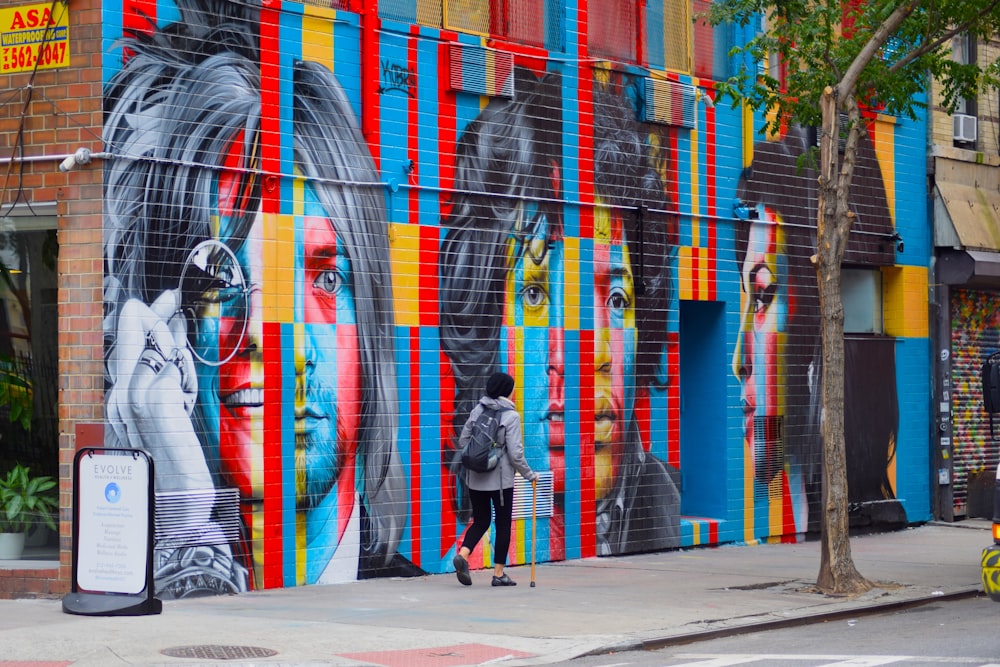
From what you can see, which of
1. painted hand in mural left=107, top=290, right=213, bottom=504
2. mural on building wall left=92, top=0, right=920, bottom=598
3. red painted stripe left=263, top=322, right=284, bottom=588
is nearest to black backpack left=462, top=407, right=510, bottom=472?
mural on building wall left=92, top=0, right=920, bottom=598

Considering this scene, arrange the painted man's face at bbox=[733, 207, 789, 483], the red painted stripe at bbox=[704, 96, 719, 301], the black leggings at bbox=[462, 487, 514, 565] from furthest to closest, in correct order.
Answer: the painted man's face at bbox=[733, 207, 789, 483]
the red painted stripe at bbox=[704, 96, 719, 301]
the black leggings at bbox=[462, 487, 514, 565]

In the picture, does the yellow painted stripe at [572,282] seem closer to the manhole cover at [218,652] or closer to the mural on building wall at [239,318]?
the mural on building wall at [239,318]

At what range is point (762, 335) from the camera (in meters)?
18.7

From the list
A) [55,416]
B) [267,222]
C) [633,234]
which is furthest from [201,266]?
[633,234]

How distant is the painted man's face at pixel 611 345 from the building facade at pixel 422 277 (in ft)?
0.11

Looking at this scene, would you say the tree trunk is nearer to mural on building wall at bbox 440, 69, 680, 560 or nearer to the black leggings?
the black leggings

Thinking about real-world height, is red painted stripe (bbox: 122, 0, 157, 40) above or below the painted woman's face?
above

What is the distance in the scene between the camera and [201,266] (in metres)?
13.0

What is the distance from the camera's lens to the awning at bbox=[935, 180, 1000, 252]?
838 inches

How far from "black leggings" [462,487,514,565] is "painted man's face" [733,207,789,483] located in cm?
536

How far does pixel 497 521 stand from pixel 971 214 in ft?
35.9

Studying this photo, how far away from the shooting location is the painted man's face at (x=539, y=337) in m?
15.7

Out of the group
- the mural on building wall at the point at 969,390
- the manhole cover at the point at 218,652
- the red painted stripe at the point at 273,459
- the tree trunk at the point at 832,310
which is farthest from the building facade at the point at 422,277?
the tree trunk at the point at 832,310

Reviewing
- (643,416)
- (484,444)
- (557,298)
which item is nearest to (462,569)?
(484,444)
